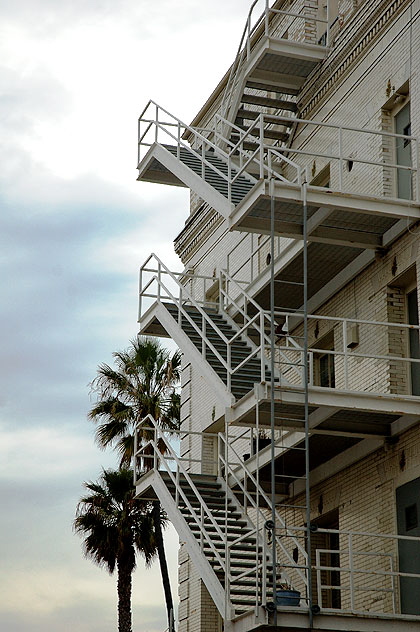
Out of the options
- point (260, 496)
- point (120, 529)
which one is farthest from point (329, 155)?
point (120, 529)

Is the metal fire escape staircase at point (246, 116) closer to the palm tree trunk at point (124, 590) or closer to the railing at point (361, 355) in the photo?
the railing at point (361, 355)

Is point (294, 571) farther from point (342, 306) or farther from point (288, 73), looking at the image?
point (288, 73)

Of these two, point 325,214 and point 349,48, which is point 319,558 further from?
point 349,48

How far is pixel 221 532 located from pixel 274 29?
43.8ft

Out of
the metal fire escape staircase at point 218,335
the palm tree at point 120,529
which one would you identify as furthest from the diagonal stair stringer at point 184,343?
the palm tree at point 120,529

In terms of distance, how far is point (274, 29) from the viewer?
94.6ft

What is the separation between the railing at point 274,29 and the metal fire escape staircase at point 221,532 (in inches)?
Answer: 346

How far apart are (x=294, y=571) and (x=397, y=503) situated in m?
4.17

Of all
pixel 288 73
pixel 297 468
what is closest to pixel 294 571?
pixel 297 468

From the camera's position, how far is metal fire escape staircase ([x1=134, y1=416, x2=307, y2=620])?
19.9m

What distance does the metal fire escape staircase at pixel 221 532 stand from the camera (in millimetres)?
19922

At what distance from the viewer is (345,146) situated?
940 inches

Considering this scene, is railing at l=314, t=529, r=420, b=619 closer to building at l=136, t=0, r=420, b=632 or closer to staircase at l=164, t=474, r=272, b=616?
building at l=136, t=0, r=420, b=632

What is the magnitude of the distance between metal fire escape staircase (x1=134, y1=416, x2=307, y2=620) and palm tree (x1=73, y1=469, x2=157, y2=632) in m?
10.3
